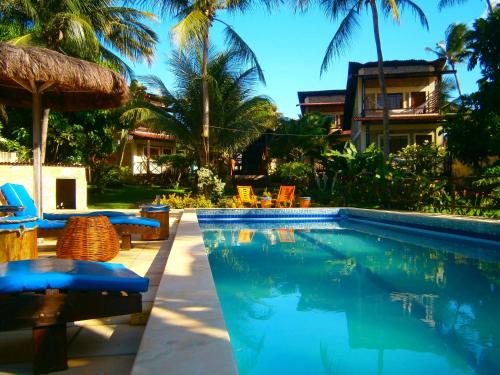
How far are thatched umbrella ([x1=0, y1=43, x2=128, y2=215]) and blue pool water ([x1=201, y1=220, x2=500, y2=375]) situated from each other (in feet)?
9.78

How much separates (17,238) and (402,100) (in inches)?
887

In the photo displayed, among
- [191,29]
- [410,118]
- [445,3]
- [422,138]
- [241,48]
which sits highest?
[445,3]

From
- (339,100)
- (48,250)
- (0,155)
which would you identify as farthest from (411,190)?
(339,100)

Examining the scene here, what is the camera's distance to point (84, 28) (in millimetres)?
13219

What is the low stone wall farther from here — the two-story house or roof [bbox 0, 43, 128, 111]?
the two-story house

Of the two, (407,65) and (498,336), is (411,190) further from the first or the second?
(407,65)

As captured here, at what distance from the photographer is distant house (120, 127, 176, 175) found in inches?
1005

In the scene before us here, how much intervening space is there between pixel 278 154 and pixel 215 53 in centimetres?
725

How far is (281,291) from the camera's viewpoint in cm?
485

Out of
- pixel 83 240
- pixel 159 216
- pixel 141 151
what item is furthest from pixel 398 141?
pixel 83 240

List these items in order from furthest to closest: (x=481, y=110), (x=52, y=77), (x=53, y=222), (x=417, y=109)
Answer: (x=417, y=109)
(x=481, y=110)
(x=53, y=222)
(x=52, y=77)

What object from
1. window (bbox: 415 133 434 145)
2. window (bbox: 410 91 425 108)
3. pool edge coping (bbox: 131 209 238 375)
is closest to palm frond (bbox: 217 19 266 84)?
window (bbox: 410 91 425 108)

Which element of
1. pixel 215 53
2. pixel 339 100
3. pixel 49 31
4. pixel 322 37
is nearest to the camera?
pixel 49 31

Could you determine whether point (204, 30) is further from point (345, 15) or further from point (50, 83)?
point (50, 83)
